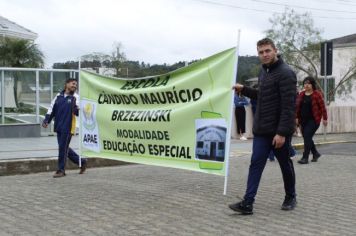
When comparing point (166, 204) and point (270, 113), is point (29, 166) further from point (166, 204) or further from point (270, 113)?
point (270, 113)

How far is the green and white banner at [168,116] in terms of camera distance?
7621 mm

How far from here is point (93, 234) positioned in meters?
5.87

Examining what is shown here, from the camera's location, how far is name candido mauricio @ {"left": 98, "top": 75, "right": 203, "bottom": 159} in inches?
319

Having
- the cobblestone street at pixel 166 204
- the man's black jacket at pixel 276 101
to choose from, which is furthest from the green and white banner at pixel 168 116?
the man's black jacket at pixel 276 101

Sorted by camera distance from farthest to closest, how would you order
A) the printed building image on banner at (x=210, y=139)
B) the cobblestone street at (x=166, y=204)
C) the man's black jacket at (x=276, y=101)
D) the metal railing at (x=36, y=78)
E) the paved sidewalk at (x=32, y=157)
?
the metal railing at (x=36, y=78) < the paved sidewalk at (x=32, y=157) < the printed building image on banner at (x=210, y=139) < the man's black jacket at (x=276, y=101) < the cobblestone street at (x=166, y=204)

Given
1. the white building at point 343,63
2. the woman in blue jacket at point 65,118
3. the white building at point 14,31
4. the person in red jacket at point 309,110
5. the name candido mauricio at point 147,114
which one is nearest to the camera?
the name candido mauricio at point 147,114

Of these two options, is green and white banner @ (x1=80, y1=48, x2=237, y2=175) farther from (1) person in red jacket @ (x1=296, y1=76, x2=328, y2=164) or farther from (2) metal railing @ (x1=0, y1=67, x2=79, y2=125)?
(2) metal railing @ (x1=0, y1=67, x2=79, y2=125)

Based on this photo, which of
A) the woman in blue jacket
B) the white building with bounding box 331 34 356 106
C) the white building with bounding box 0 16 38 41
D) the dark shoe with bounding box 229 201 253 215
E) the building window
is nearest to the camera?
the dark shoe with bounding box 229 201 253 215

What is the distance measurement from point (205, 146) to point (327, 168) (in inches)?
179

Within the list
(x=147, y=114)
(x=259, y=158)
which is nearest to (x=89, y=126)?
(x=147, y=114)

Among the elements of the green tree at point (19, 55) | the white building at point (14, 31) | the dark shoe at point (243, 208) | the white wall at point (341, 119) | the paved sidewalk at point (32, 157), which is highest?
the white building at point (14, 31)

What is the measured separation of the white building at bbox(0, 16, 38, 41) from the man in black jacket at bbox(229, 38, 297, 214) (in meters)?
27.6

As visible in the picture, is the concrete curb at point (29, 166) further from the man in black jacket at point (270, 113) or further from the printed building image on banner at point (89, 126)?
the man in black jacket at point (270, 113)

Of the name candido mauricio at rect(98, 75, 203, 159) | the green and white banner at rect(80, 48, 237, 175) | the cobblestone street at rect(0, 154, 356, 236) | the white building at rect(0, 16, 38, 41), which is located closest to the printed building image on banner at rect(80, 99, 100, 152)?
the green and white banner at rect(80, 48, 237, 175)
